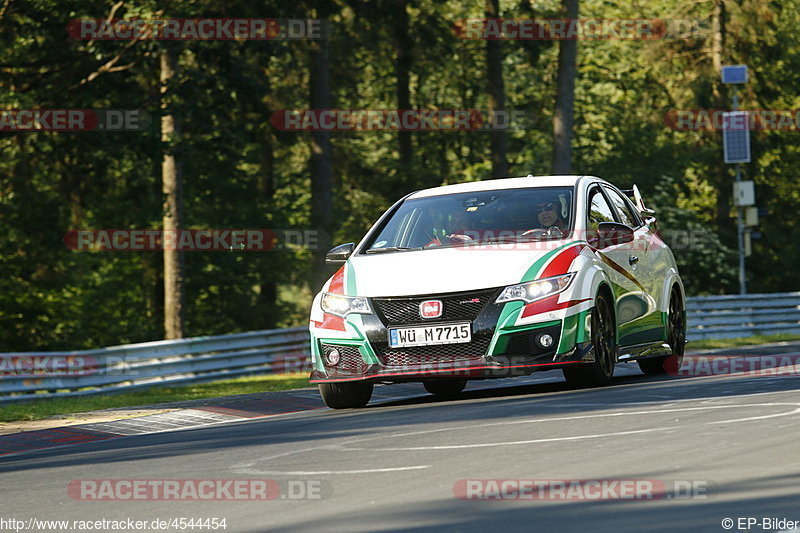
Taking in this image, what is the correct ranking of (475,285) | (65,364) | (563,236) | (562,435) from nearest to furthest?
(562,435), (475,285), (563,236), (65,364)

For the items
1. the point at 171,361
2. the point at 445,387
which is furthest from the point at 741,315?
the point at 445,387

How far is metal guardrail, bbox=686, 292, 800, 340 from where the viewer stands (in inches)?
1136

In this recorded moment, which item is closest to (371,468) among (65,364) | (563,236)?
(563,236)

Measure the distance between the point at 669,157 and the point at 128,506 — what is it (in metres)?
41.5

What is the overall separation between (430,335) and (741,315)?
66.6 feet

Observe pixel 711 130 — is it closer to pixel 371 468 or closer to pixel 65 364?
pixel 65 364

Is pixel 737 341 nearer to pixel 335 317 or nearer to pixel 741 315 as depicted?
pixel 741 315

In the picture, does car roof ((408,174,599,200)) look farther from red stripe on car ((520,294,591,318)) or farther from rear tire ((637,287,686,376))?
rear tire ((637,287,686,376))

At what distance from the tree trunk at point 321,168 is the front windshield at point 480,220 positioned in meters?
23.1

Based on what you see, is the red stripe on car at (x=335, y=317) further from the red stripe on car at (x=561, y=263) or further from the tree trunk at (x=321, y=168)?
the tree trunk at (x=321, y=168)

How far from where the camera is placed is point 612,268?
12367mm

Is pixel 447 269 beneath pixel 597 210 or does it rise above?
beneath

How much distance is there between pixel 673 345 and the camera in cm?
1450

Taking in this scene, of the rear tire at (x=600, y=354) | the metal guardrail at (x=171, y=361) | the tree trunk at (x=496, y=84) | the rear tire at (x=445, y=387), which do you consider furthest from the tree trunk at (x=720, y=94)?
the rear tire at (x=600, y=354)
